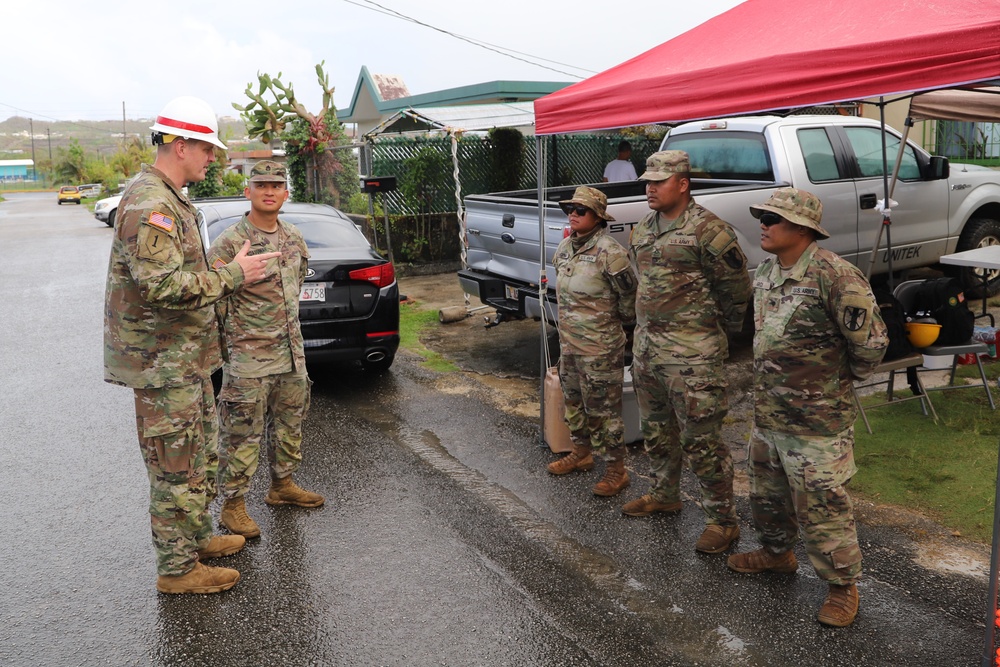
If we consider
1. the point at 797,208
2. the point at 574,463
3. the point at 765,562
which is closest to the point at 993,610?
the point at 765,562

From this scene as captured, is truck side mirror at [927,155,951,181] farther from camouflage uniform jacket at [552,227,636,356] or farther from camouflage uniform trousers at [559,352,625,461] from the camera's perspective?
camouflage uniform trousers at [559,352,625,461]

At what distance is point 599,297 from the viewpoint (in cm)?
480

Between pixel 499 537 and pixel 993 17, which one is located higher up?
pixel 993 17

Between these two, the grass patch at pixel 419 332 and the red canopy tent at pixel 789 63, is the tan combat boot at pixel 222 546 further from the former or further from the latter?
the grass patch at pixel 419 332

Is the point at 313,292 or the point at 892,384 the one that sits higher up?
the point at 313,292

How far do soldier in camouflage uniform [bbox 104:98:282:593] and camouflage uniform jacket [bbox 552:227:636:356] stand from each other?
186 centimetres

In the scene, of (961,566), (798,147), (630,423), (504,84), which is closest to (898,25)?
(961,566)

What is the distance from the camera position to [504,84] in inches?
787

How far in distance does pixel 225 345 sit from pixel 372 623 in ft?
5.24

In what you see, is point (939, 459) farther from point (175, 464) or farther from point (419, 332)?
point (419, 332)

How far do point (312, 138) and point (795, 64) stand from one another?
44.2 ft

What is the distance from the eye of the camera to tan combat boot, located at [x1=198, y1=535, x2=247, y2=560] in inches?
165

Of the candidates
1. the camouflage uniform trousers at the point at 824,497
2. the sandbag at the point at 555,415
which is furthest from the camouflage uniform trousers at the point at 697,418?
the sandbag at the point at 555,415

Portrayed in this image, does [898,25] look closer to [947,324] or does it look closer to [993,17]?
[993,17]
